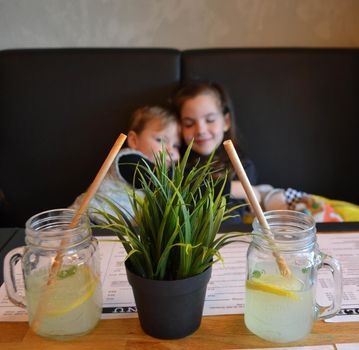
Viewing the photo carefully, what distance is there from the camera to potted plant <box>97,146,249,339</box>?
0.63 m

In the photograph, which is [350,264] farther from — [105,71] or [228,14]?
[228,14]

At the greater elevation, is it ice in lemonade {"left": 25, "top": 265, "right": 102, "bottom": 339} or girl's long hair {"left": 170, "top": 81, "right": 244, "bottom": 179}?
girl's long hair {"left": 170, "top": 81, "right": 244, "bottom": 179}

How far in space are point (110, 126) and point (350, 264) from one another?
3.53 ft

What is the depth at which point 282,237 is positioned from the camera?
655mm

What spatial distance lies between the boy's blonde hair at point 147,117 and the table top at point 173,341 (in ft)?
3.28

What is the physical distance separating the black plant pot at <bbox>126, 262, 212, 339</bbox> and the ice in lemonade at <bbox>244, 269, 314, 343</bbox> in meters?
0.08

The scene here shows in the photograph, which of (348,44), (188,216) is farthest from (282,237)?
(348,44)

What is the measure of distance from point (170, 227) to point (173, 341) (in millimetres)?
187

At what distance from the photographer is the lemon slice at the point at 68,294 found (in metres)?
0.67

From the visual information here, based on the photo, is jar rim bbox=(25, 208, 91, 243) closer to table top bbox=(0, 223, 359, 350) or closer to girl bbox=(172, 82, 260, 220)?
table top bbox=(0, 223, 359, 350)

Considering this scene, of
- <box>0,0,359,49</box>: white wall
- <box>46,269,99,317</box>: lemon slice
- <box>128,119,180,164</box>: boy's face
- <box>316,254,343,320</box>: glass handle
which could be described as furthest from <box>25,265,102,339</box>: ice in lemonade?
<box>0,0,359,49</box>: white wall

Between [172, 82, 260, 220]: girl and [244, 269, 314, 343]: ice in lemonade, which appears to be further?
[172, 82, 260, 220]: girl

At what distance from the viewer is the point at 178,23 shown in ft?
6.02

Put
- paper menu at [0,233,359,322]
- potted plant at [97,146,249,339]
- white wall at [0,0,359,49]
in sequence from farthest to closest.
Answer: white wall at [0,0,359,49] → paper menu at [0,233,359,322] → potted plant at [97,146,249,339]
